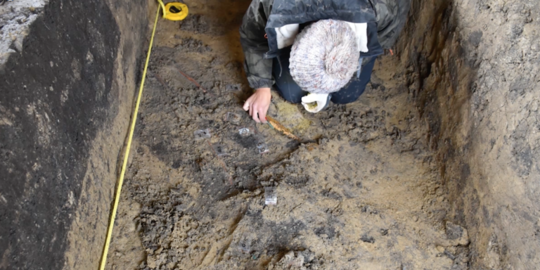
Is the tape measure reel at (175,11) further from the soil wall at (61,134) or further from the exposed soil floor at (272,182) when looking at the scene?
the soil wall at (61,134)

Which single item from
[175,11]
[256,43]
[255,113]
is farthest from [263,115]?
[175,11]

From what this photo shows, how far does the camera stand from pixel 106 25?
2.06 metres

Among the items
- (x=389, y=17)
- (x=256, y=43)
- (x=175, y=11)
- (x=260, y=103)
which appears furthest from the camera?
(x=175, y=11)

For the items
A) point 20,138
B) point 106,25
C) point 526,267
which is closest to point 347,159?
point 526,267

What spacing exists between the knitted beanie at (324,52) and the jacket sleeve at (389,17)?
311 mm

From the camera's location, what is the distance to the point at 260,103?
247 centimetres

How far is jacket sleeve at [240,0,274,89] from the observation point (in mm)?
2061

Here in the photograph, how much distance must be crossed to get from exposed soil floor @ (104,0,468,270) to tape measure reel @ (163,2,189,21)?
203 millimetres

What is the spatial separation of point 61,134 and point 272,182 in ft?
3.50

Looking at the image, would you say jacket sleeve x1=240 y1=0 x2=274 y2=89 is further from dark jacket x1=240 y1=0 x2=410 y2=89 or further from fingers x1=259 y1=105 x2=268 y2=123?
fingers x1=259 y1=105 x2=268 y2=123

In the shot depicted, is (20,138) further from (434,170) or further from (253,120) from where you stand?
(434,170)

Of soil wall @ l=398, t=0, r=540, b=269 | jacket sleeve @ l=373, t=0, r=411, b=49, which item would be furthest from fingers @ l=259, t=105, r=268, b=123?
soil wall @ l=398, t=0, r=540, b=269

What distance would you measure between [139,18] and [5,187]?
5.51 ft

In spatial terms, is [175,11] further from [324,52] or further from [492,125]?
[492,125]
